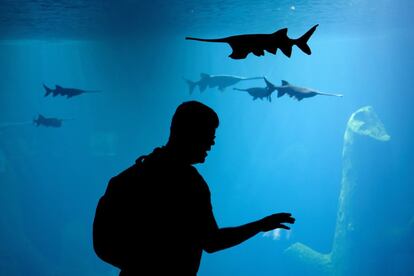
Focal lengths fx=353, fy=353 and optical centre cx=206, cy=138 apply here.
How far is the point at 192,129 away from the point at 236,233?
0.68 metres

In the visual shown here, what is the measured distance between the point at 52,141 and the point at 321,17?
76.9 feet

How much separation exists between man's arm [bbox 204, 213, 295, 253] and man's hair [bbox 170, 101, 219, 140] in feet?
2.02

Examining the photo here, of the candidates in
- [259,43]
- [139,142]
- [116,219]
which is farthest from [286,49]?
[139,142]

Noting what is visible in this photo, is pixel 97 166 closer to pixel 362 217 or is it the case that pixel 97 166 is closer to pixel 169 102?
pixel 169 102

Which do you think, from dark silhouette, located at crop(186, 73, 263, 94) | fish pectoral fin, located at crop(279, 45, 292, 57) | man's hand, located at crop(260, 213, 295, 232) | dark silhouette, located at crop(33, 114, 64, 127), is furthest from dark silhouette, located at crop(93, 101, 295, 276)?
dark silhouette, located at crop(186, 73, 263, 94)

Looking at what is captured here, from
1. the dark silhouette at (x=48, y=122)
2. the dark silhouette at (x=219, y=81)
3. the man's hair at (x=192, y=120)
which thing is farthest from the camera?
the dark silhouette at (x=219, y=81)

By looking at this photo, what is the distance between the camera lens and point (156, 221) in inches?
80.0

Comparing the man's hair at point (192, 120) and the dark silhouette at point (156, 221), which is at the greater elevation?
the man's hair at point (192, 120)

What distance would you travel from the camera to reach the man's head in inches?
84.5

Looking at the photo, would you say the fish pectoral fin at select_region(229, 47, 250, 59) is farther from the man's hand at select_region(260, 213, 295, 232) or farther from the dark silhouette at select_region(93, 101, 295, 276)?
the man's hand at select_region(260, 213, 295, 232)

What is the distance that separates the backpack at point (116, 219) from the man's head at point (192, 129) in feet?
1.02

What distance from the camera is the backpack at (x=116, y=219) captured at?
6.61 ft

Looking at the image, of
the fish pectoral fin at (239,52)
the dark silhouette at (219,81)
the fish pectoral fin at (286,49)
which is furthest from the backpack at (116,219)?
the dark silhouette at (219,81)

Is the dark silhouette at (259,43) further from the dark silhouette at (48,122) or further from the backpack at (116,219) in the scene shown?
the dark silhouette at (48,122)
